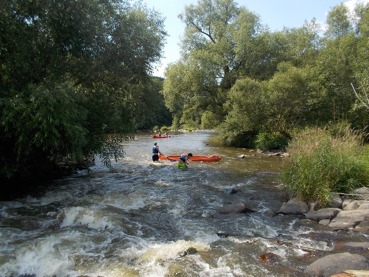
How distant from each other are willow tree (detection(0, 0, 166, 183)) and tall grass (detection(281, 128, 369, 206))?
6.82 m

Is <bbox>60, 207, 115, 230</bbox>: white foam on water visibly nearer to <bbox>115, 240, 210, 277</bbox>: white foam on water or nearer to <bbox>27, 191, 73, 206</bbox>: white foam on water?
<bbox>115, 240, 210, 277</bbox>: white foam on water

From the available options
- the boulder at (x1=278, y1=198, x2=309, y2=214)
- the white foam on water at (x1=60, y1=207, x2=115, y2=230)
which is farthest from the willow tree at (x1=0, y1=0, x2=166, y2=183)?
the boulder at (x1=278, y1=198, x2=309, y2=214)

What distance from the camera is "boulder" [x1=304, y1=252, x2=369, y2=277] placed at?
18.0ft

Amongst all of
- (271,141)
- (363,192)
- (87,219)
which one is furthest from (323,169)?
(271,141)

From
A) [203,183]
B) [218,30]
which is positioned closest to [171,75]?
[218,30]

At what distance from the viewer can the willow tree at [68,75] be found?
8586 millimetres

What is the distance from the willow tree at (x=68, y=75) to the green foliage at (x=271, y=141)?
41.3ft

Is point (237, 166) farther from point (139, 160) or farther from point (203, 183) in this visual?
point (139, 160)

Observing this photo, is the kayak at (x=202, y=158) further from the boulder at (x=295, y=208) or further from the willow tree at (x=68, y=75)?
the boulder at (x=295, y=208)

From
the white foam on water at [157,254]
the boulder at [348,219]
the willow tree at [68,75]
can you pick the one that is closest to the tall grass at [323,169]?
the boulder at [348,219]

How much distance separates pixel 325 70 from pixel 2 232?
24025 millimetres

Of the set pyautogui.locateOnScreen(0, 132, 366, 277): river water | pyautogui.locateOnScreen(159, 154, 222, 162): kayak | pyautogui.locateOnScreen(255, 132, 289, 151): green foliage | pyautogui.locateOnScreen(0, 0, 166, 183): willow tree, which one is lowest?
pyautogui.locateOnScreen(0, 132, 366, 277): river water

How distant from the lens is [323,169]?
31.6 feet

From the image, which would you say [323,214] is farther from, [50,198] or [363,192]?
[50,198]
